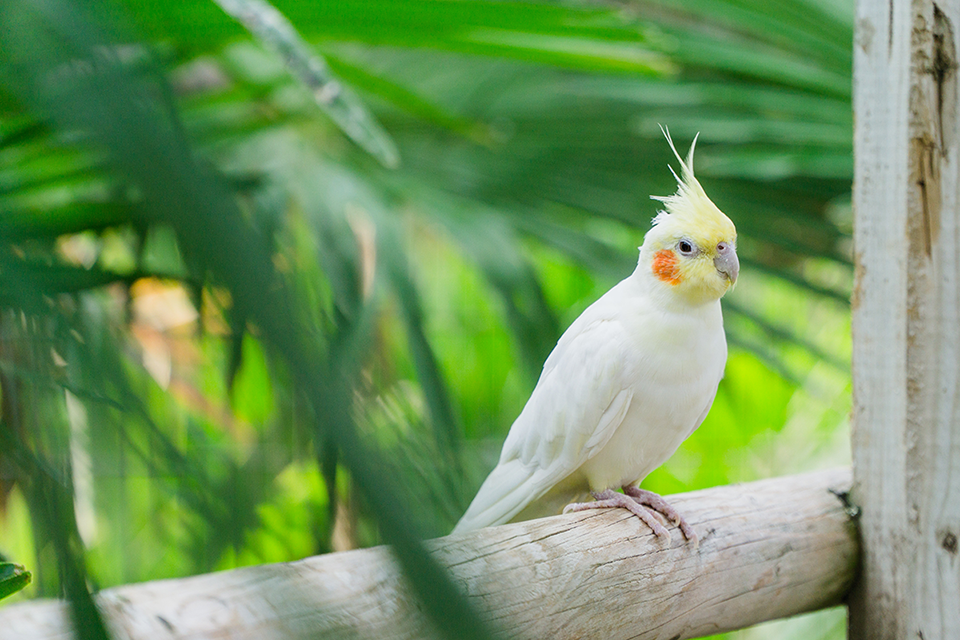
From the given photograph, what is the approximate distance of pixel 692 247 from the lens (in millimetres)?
618

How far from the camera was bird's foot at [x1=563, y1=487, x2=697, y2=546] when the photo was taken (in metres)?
0.70

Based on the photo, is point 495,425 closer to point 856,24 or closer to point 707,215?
point 707,215

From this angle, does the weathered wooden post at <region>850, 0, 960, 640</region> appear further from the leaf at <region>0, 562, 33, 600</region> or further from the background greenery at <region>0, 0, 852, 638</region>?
the leaf at <region>0, 562, 33, 600</region>

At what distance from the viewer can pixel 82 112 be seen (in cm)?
12

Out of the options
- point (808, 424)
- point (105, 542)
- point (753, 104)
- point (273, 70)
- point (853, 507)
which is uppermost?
point (273, 70)

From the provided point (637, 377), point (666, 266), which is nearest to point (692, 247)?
point (666, 266)

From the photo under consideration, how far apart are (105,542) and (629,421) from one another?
472 mm

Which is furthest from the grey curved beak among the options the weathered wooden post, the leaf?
the leaf

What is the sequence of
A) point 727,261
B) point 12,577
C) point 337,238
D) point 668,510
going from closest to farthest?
point 12,577 → point 727,261 → point 668,510 → point 337,238

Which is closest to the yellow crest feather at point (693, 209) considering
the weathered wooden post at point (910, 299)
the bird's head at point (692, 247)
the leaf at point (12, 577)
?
the bird's head at point (692, 247)

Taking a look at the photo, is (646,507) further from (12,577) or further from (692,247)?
(12,577)

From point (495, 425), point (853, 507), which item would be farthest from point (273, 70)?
point (853, 507)

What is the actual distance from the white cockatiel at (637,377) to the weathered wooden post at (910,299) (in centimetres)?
20

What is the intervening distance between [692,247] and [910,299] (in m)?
0.27
